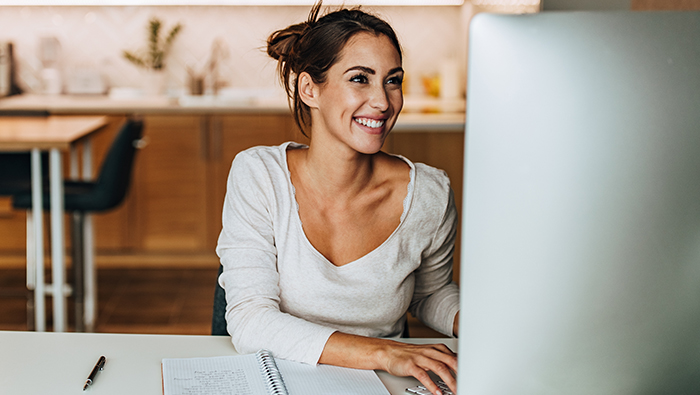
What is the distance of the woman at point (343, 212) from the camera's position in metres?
1.18

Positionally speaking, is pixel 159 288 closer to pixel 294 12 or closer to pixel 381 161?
pixel 294 12

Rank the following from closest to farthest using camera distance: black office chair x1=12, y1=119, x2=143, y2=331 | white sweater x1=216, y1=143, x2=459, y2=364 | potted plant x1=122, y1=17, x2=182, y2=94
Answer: white sweater x1=216, y1=143, x2=459, y2=364 → black office chair x1=12, y1=119, x2=143, y2=331 → potted plant x1=122, y1=17, x2=182, y2=94

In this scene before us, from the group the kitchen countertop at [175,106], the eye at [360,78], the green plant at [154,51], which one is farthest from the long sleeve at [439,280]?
the green plant at [154,51]

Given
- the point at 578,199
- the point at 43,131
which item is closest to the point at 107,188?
the point at 43,131

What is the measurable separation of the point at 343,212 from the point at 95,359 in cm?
51

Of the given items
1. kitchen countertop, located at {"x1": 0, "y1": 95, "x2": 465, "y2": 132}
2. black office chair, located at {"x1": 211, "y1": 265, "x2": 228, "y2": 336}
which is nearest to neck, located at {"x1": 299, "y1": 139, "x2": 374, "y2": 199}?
black office chair, located at {"x1": 211, "y1": 265, "x2": 228, "y2": 336}

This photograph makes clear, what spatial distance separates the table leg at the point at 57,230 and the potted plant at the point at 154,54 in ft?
5.21

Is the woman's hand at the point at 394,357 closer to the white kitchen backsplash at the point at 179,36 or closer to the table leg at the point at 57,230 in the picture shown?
the table leg at the point at 57,230

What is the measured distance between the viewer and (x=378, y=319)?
3.98 ft

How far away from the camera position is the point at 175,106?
3766 mm

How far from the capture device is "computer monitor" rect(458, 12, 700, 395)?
1.94 feet

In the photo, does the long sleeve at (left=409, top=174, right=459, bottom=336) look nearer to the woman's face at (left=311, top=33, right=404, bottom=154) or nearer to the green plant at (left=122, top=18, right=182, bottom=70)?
the woman's face at (left=311, top=33, right=404, bottom=154)

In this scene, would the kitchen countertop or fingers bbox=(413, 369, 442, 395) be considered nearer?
fingers bbox=(413, 369, 442, 395)

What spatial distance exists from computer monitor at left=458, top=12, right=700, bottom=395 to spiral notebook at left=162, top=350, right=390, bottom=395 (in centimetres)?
29
